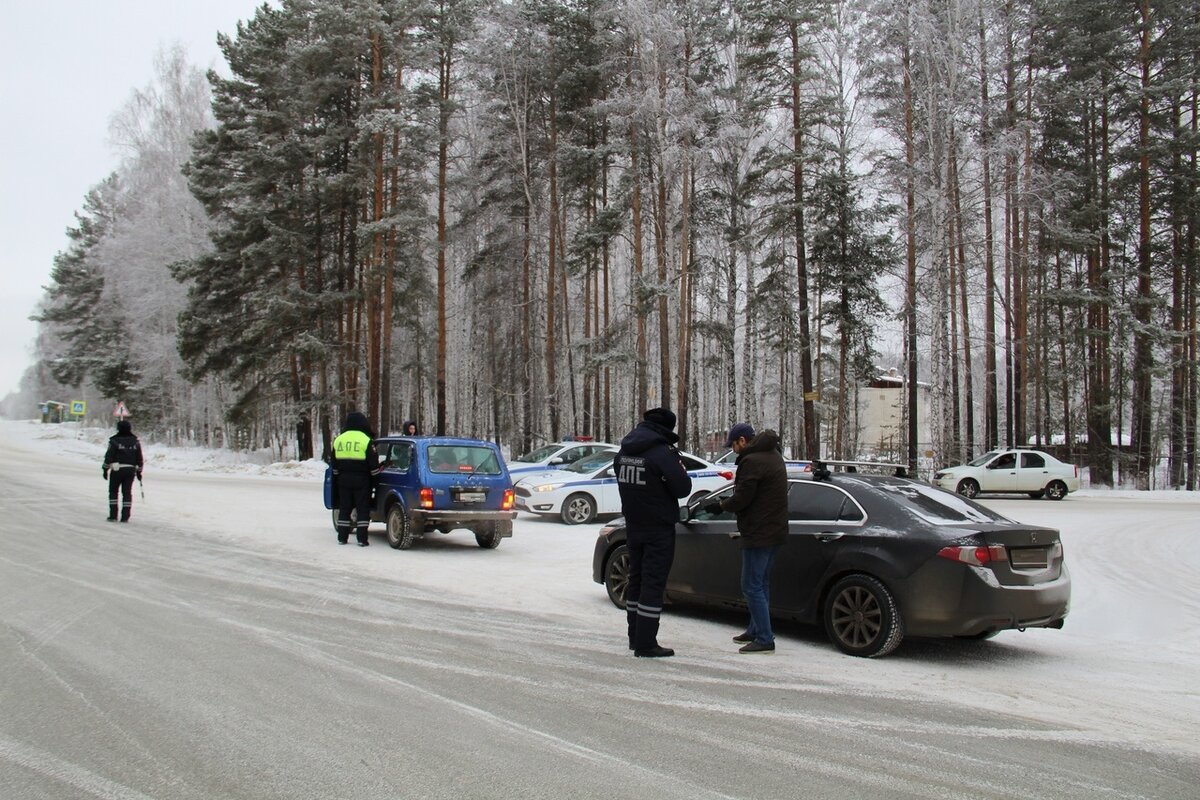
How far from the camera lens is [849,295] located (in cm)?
3102

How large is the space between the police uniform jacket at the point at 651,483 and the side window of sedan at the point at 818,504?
1.12 metres

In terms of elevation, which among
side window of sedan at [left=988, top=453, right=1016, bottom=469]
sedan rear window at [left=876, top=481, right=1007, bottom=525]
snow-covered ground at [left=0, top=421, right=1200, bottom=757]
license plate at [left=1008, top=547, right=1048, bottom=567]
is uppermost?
sedan rear window at [left=876, top=481, right=1007, bottom=525]

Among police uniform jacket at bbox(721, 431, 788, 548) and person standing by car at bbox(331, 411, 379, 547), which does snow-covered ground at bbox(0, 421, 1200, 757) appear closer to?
person standing by car at bbox(331, 411, 379, 547)

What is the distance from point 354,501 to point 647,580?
26.1 feet

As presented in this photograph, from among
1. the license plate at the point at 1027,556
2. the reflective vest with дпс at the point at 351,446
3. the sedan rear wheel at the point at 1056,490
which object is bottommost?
the sedan rear wheel at the point at 1056,490

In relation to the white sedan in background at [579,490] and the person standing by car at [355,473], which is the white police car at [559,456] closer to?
the white sedan in background at [579,490]

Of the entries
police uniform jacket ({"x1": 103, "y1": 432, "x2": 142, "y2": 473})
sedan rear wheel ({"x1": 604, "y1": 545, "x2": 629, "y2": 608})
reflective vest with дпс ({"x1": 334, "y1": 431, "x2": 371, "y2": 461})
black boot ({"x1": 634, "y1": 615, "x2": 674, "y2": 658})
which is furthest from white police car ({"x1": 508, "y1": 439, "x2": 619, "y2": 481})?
black boot ({"x1": 634, "y1": 615, "x2": 674, "y2": 658})

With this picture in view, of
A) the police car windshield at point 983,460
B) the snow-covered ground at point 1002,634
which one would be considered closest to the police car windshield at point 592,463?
the snow-covered ground at point 1002,634

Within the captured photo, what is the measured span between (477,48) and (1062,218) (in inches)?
870

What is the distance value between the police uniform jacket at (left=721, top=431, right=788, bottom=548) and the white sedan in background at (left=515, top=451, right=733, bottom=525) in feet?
33.7

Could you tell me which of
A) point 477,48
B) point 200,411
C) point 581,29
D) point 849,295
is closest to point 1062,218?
point 849,295

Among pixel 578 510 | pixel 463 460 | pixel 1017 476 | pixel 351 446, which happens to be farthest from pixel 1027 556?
pixel 1017 476

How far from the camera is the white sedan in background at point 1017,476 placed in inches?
1053

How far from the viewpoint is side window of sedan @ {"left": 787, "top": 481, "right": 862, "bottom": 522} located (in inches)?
288
